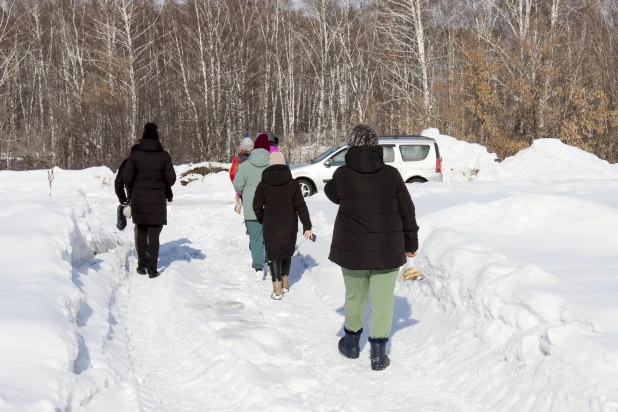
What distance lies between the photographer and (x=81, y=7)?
3647 centimetres

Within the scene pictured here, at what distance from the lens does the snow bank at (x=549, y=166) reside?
62.3 feet

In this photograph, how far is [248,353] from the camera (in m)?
5.39

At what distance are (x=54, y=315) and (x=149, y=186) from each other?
4.15m

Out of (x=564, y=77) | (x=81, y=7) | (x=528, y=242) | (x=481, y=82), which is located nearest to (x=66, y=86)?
(x=81, y=7)

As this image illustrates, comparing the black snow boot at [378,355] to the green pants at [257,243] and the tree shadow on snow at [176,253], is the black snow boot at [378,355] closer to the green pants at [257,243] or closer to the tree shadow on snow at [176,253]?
the green pants at [257,243]

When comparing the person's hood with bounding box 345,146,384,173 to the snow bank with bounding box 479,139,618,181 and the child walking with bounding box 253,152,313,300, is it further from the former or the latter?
the snow bank with bounding box 479,139,618,181

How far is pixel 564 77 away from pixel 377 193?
76.3ft

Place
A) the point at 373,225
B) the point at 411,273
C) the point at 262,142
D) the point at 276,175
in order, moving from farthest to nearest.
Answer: the point at 262,142 < the point at 276,175 < the point at 411,273 < the point at 373,225

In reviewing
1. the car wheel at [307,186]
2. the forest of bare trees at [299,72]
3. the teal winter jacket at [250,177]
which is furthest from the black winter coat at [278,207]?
the forest of bare trees at [299,72]

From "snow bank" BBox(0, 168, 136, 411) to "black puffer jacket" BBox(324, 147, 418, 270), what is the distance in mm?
1997

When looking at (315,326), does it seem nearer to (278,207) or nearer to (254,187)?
(278,207)

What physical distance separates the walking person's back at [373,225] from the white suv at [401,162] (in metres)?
12.0

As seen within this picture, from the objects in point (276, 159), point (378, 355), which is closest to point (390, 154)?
point (276, 159)

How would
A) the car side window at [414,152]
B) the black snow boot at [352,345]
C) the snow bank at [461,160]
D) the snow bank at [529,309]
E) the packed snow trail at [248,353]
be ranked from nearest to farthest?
the snow bank at [529,309] → the packed snow trail at [248,353] → the black snow boot at [352,345] → the car side window at [414,152] → the snow bank at [461,160]
